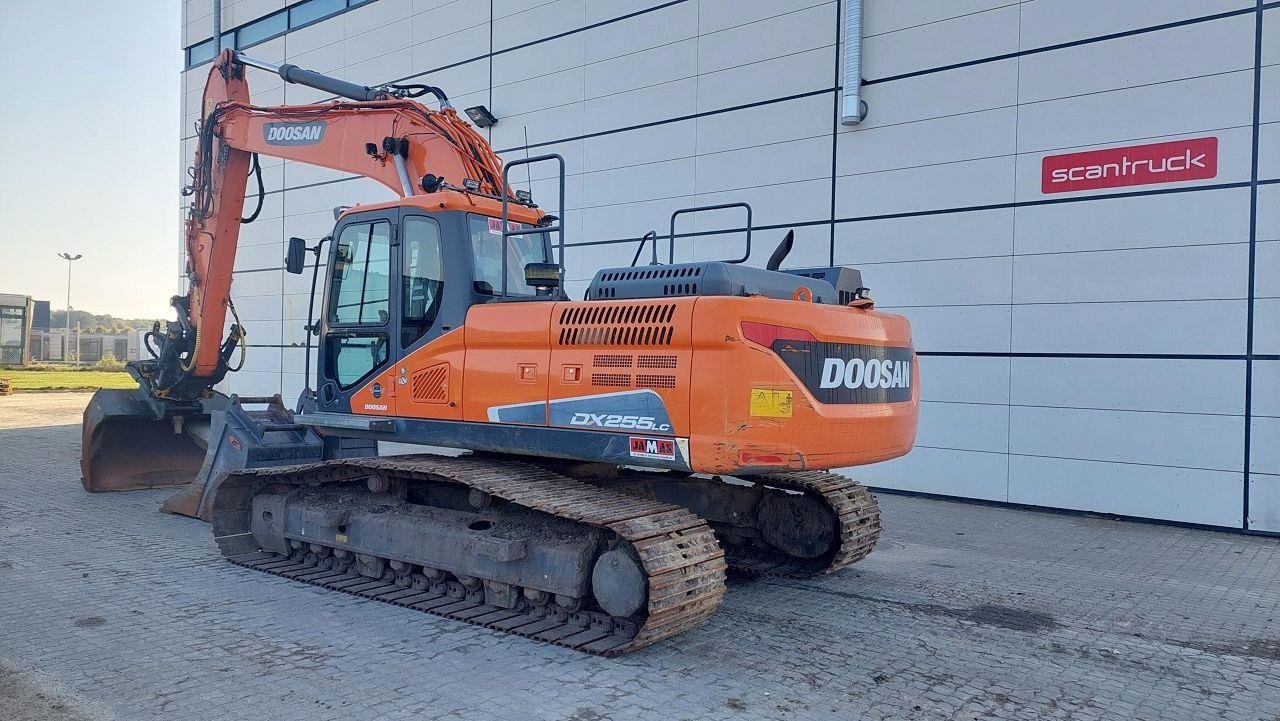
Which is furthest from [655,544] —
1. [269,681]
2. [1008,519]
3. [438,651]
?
[1008,519]

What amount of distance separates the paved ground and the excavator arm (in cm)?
273

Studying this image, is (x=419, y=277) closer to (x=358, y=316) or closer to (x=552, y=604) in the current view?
(x=358, y=316)

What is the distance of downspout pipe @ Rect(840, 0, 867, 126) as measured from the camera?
1077cm

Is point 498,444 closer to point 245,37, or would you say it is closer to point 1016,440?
point 1016,440

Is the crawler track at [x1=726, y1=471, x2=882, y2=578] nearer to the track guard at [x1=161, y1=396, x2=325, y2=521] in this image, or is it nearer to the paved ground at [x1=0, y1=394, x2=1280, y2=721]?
the paved ground at [x1=0, y1=394, x2=1280, y2=721]

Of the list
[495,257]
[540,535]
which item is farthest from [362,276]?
[540,535]

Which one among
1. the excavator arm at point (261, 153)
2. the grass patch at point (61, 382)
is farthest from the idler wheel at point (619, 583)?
the grass patch at point (61, 382)

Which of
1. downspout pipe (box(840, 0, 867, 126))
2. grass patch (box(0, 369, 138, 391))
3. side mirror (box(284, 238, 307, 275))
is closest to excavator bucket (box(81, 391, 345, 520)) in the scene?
side mirror (box(284, 238, 307, 275))

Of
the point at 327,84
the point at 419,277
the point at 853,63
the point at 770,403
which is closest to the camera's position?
the point at 770,403

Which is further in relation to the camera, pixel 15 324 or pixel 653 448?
pixel 15 324

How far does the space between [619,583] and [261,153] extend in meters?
6.11

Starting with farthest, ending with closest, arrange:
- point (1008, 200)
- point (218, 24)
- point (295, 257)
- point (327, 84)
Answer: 1. point (218, 24)
2. point (1008, 200)
3. point (327, 84)
4. point (295, 257)

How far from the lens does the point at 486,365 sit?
5.78m

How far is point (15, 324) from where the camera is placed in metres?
44.8
